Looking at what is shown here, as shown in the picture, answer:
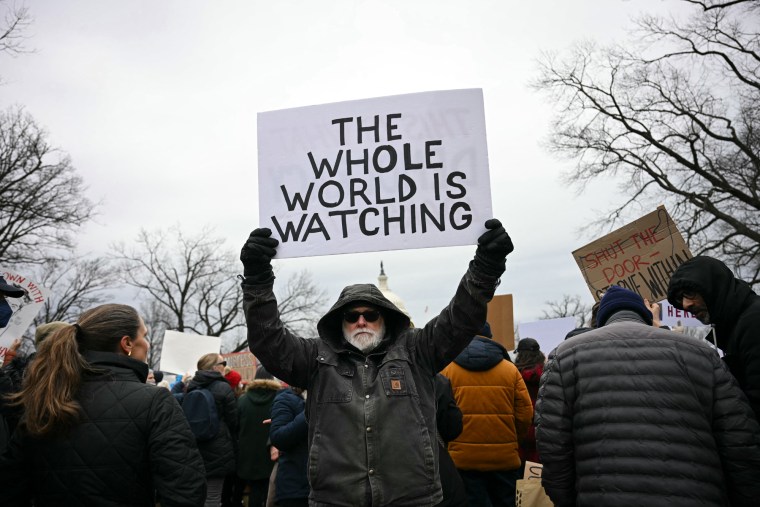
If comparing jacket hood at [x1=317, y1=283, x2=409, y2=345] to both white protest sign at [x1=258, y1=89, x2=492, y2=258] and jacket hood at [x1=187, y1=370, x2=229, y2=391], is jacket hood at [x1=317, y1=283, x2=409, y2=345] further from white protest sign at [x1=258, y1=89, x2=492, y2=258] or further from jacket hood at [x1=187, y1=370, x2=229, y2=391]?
jacket hood at [x1=187, y1=370, x2=229, y2=391]

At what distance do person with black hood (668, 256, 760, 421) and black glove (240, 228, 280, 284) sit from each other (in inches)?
90.0

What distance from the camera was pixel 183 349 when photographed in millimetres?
12188

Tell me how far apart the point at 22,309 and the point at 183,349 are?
6.18 metres

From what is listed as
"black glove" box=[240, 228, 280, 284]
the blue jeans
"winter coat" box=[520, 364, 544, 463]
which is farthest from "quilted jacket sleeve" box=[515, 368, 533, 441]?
"black glove" box=[240, 228, 280, 284]

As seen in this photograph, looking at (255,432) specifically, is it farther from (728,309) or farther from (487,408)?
(728,309)

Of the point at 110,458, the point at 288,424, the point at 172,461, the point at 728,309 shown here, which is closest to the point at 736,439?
the point at 728,309

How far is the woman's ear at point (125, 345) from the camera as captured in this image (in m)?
3.14

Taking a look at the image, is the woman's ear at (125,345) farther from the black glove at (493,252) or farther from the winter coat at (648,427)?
the winter coat at (648,427)

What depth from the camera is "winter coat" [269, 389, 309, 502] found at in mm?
5090

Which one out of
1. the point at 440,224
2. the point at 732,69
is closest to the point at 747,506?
the point at 440,224

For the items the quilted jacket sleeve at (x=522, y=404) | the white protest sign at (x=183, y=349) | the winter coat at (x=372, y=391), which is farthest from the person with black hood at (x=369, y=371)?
the white protest sign at (x=183, y=349)

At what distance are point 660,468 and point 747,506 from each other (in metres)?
0.46

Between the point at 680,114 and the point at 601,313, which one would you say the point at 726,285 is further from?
the point at 680,114

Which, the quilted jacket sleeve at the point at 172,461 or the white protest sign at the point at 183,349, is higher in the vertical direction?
the white protest sign at the point at 183,349
